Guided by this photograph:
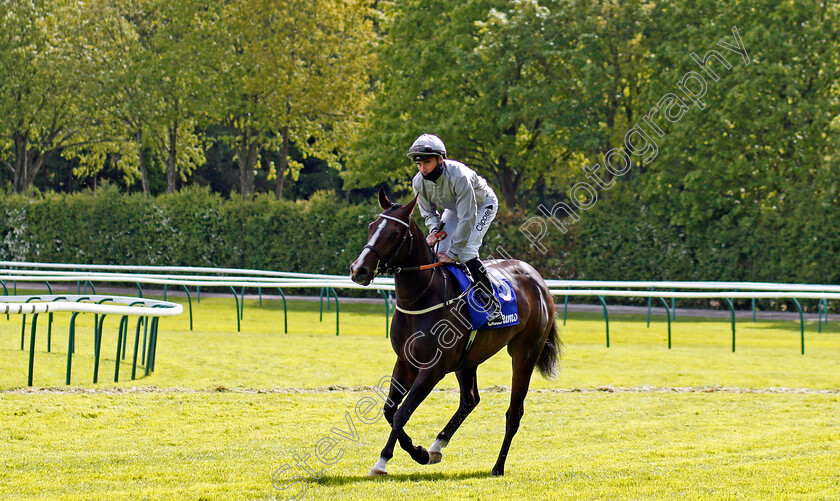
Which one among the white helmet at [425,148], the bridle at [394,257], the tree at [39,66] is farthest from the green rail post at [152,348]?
the tree at [39,66]

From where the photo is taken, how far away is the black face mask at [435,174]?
20.0 ft

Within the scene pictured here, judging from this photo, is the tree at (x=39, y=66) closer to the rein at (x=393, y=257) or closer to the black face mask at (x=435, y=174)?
the black face mask at (x=435, y=174)

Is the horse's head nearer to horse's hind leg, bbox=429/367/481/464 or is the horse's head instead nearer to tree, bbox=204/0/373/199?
horse's hind leg, bbox=429/367/481/464

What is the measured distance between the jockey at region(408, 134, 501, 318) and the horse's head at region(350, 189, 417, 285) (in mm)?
405

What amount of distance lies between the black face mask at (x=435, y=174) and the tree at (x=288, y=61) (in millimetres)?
22976

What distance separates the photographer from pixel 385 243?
18.2 feet

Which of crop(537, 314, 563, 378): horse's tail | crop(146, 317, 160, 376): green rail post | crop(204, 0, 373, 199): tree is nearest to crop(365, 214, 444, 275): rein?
crop(537, 314, 563, 378): horse's tail

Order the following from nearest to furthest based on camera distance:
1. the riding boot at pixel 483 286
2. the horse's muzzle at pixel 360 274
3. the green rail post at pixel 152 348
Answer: the horse's muzzle at pixel 360 274, the riding boot at pixel 483 286, the green rail post at pixel 152 348

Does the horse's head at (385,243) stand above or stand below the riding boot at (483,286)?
above

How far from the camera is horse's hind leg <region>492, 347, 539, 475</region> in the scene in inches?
245

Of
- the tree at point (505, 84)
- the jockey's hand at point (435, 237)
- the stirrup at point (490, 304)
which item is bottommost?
the stirrup at point (490, 304)

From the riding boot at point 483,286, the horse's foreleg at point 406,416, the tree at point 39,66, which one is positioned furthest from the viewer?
the tree at point 39,66

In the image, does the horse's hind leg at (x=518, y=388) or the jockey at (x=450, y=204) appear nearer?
the jockey at (x=450, y=204)

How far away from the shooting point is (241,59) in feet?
98.6
